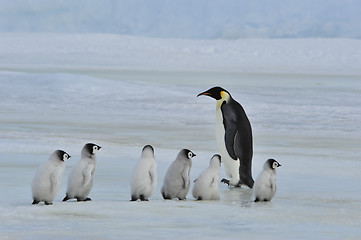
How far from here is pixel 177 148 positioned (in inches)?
276

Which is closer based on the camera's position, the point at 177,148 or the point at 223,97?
the point at 223,97

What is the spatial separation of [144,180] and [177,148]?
276 cm

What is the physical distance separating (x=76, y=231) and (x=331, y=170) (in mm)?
2824

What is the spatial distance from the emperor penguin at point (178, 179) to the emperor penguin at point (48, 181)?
2.09 feet

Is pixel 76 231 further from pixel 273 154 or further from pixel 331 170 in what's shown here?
pixel 273 154

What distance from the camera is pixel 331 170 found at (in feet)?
18.9

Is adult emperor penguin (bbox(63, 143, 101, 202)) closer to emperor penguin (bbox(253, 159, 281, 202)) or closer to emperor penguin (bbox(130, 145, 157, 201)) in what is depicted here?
emperor penguin (bbox(130, 145, 157, 201))

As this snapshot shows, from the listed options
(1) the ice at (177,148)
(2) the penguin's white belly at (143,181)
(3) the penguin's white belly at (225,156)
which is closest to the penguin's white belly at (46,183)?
(1) the ice at (177,148)

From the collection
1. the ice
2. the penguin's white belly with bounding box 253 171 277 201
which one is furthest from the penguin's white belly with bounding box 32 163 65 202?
the penguin's white belly with bounding box 253 171 277 201

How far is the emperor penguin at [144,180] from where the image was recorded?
426cm

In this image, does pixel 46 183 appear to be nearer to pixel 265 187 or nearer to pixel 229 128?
pixel 265 187

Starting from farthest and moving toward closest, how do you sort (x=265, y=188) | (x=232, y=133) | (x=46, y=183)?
(x=232, y=133)
(x=265, y=188)
(x=46, y=183)

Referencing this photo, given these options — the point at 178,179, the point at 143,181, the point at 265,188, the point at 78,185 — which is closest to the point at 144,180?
the point at 143,181

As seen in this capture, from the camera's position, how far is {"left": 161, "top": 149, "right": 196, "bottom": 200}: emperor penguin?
442 cm
